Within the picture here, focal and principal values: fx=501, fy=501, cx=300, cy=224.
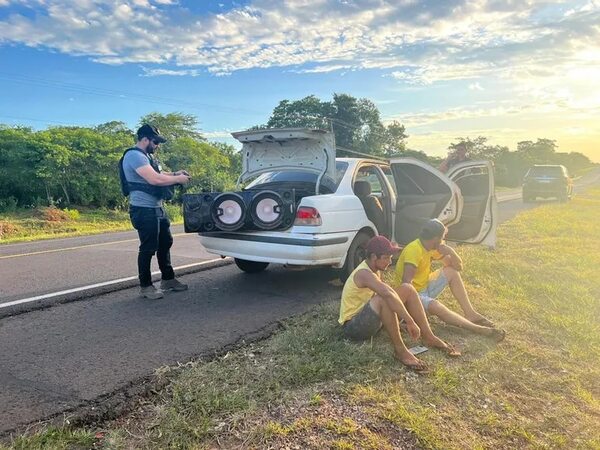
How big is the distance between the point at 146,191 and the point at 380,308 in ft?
9.62

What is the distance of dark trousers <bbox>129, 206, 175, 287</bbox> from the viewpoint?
5.47m

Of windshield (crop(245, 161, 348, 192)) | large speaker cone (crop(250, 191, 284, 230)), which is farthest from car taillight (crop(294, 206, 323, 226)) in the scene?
windshield (crop(245, 161, 348, 192))

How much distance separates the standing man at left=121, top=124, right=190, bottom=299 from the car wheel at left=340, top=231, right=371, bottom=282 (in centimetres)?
209

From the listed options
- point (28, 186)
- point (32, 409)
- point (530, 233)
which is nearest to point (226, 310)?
point (32, 409)

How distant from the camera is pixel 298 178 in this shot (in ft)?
21.0

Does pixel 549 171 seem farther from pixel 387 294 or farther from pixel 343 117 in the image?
pixel 343 117

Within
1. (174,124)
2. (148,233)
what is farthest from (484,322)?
(174,124)

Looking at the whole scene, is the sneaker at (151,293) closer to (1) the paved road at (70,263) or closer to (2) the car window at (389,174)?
(1) the paved road at (70,263)

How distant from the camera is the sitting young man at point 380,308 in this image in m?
3.88

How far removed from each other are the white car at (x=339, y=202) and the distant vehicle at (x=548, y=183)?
16.3m

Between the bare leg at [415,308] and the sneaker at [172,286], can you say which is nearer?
the bare leg at [415,308]

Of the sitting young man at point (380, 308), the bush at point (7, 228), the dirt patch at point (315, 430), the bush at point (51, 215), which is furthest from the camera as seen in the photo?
the bush at point (51, 215)

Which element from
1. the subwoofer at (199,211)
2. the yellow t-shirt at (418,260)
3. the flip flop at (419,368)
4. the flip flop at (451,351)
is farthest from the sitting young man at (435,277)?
the subwoofer at (199,211)

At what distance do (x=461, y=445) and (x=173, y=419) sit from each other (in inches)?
65.6
